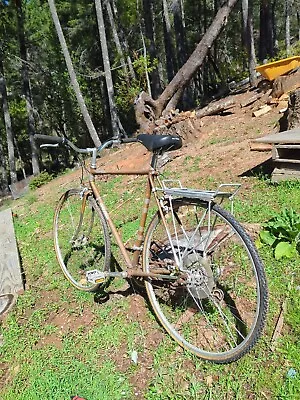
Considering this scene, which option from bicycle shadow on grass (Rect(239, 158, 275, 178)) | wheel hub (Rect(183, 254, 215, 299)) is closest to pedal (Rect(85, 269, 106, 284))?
wheel hub (Rect(183, 254, 215, 299))

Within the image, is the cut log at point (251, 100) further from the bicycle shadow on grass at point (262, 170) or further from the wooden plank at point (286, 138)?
the wooden plank at point (286, 138)

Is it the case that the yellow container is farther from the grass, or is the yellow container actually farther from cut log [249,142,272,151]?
the grass

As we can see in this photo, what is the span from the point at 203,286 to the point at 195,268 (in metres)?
0.12

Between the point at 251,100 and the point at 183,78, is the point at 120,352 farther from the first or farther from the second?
the point at 183,78

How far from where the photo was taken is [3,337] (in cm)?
292

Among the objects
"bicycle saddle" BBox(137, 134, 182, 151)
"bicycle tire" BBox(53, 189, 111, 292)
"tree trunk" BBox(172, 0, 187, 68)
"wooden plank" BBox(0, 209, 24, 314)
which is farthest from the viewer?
"tree trunk" BBox(172, 0, 187, 68)

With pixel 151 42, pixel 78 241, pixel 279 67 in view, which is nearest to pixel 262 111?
pixel 279 67

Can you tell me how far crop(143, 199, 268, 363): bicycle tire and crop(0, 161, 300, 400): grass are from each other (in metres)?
0.12

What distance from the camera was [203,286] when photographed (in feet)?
7.38

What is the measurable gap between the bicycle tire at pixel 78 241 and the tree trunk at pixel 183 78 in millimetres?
5886

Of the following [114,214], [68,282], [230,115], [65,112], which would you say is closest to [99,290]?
[68,282]

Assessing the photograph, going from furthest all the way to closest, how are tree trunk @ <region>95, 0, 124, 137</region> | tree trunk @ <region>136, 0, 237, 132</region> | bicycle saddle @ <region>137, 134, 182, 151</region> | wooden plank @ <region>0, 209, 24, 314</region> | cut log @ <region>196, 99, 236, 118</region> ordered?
tree trunk @ <region>95, 0, 124, 137</region>, cut log @ <region>196, 99, 236, 118</region>, tree trunk @ <region>136, 0, 237, 132</region>, wooden plank @ <region>0, 209, 24, 314</region>, bicycle saddle @ <region>137, 134, 182, 151</region>

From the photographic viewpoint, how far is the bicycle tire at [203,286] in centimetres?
219

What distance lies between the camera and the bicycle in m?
2.11
